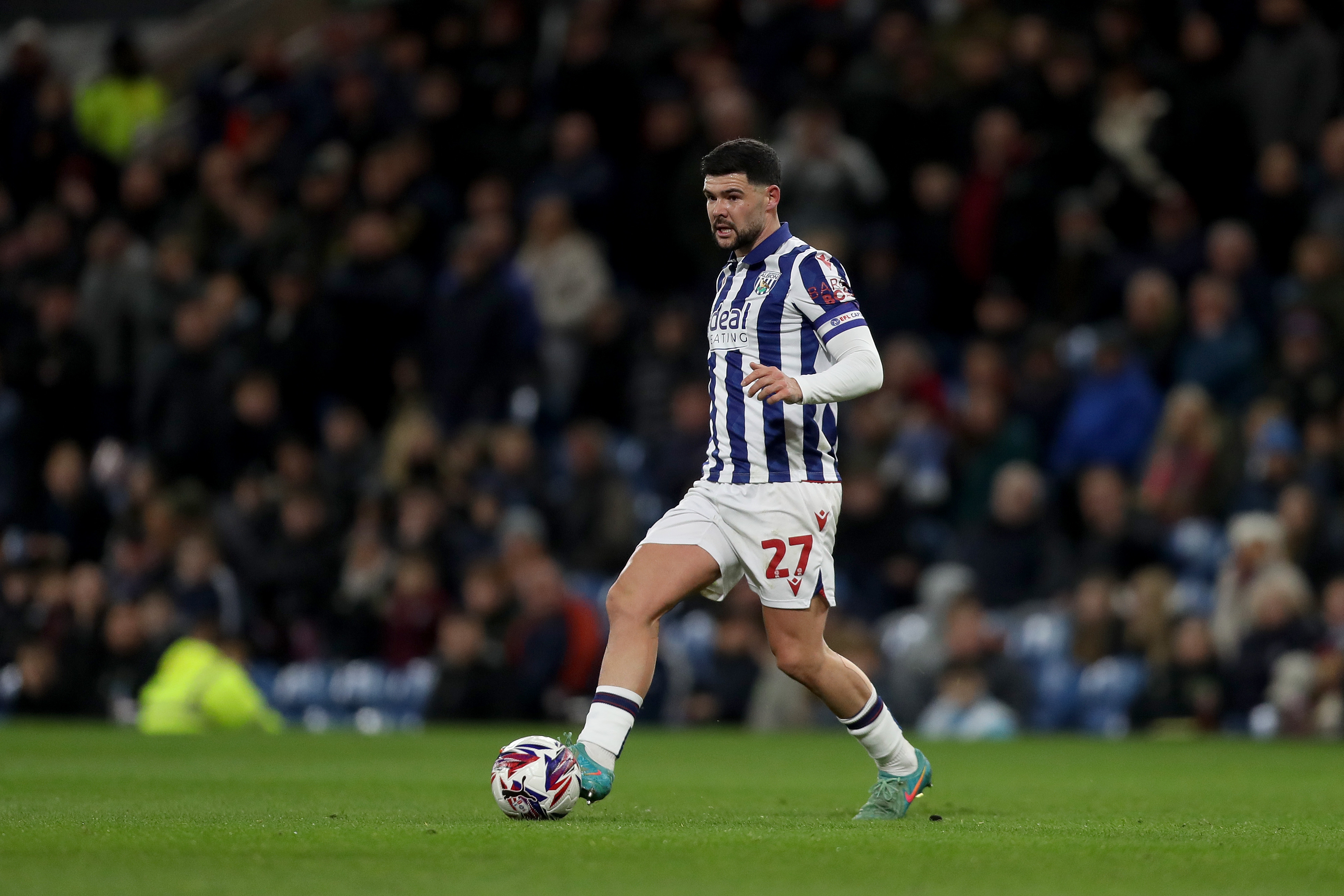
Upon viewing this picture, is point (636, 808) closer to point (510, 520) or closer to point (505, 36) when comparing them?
point (510, 520)

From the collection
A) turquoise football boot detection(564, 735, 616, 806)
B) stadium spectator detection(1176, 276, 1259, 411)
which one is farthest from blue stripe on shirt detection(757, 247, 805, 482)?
stadium spectator detection(1176, 276, 1259, 411)

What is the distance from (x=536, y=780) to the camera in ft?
24.8

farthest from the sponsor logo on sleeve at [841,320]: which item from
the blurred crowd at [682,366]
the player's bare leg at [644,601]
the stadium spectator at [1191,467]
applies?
the stadium spectator at [1191,467]

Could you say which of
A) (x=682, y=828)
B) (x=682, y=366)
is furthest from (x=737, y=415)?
(x=682, y=366)

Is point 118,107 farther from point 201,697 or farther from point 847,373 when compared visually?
point 847,373

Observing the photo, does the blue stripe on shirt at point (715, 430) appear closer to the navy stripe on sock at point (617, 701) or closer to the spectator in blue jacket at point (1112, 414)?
the navy stripe on sock at point (617, 701)

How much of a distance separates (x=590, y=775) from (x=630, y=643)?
0.51 m

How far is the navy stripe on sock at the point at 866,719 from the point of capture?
809 centimetres

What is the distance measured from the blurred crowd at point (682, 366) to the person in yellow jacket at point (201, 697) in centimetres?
23

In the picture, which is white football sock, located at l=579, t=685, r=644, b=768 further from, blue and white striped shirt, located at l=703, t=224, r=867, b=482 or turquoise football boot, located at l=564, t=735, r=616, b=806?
blue and white striped shirt, located at l=703, t=224, r=867, b=482

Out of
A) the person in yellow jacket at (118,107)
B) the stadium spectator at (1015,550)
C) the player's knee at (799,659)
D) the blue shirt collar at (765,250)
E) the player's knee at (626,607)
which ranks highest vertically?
the person in yellow jacket at (118,107)

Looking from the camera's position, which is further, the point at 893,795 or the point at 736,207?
the point at 893,795

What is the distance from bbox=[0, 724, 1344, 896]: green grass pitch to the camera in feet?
19.5

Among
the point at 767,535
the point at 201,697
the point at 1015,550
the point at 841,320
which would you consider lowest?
the point at 201,697
